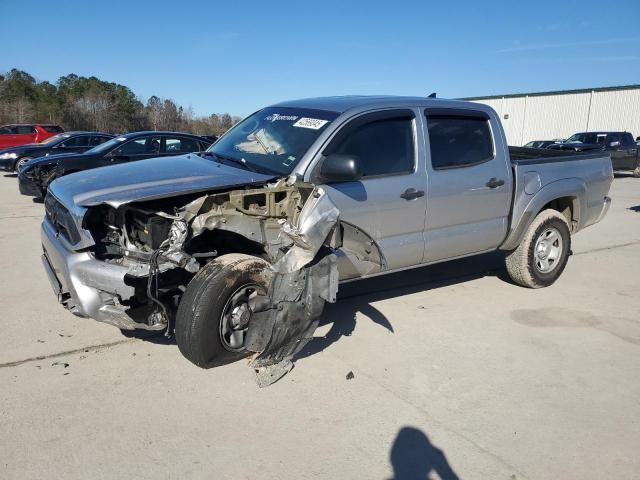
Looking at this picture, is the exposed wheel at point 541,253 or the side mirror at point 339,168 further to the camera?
the exposed wheel at point 541,253

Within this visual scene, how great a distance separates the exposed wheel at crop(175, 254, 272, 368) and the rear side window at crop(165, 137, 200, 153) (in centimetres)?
794

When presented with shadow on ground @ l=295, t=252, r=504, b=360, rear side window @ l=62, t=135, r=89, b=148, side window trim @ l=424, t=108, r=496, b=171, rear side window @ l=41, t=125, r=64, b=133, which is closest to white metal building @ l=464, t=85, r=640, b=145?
Result: rear side window @ l=41, t=125, r=64, b=133

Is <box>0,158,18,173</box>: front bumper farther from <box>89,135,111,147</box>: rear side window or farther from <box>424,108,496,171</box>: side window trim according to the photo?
<box>424,108,496,171</box>: side window trim

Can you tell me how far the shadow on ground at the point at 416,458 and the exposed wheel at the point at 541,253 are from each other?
10.2ft

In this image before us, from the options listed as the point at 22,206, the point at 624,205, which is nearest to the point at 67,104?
the point at 22,206

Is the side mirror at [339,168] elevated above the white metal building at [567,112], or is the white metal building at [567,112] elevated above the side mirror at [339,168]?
the white metal building at [567,112]

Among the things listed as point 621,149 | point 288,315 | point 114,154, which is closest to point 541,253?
point 288,315

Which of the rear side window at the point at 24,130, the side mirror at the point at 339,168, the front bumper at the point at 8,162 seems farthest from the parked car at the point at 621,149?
the rear side window at the point at 24,130

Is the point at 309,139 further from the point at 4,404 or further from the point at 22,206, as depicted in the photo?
the point at 22,206

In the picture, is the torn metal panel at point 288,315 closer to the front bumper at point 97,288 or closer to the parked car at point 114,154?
the front bumper at point 97,288

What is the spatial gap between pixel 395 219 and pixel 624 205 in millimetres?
10750

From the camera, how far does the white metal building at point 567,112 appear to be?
31219 mm

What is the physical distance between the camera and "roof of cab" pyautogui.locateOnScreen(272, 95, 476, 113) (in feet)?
14.3

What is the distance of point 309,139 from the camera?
4121mm
